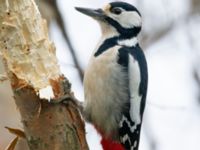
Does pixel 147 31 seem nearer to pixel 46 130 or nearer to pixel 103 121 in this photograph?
pixel 103 121

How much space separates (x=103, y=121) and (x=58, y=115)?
2.13 feet

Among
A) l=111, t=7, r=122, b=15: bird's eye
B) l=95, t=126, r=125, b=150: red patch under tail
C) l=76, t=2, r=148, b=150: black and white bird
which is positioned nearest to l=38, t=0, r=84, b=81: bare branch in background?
l=111, t=7, r=122, b=15: bird's eye

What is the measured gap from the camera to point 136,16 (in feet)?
10.2

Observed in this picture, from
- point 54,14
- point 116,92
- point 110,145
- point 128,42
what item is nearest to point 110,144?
point 110,145

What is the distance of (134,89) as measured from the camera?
283 centimetres

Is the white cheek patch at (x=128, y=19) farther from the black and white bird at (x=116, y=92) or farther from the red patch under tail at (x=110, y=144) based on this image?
the red patch under tail at (x=110, y=144)

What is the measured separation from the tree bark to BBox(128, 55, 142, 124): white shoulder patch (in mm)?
523

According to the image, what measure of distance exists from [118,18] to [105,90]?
484 millimetres

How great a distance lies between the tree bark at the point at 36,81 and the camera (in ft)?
7.05

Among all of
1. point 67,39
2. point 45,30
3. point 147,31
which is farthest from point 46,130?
point 147,31

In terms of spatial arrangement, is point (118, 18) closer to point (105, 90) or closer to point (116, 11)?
point (116, 11)

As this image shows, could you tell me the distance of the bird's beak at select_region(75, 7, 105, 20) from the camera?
2957 millimetres

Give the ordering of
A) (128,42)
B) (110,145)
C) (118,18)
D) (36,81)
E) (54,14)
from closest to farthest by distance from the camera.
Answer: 1. (36,81)
2. (110,145)
3. (128,42)
4. (118,18)
5. (54,14)

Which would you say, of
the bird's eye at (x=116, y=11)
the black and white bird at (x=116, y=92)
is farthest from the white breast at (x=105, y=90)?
the bird's eye at (x=116, y=11)
